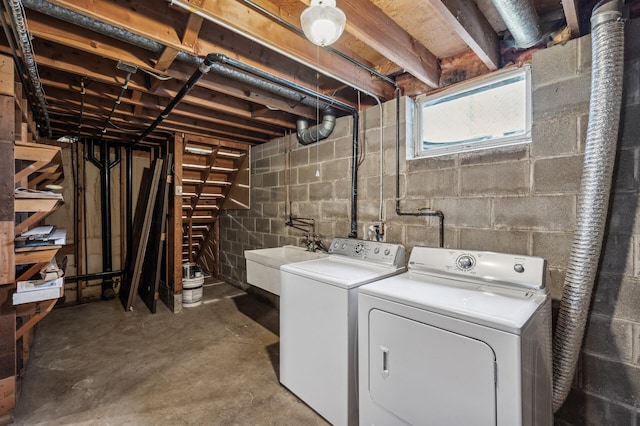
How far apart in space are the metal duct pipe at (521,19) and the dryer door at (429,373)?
157 centimetres

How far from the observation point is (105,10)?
1.44 metres

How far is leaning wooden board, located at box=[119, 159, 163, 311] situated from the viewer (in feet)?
11.9

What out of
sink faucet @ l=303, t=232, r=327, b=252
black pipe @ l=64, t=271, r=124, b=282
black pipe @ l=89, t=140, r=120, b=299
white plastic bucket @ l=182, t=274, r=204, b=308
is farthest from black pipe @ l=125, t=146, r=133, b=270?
sink faucet @ l=303, t=232, r=327, b=252

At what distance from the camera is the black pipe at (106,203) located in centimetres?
397

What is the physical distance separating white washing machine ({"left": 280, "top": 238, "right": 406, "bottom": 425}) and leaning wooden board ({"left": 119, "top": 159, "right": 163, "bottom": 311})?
2508 millimetres

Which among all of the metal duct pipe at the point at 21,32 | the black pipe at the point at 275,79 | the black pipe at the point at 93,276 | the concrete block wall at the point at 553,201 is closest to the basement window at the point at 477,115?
the concrete block wall at the point at 553,201

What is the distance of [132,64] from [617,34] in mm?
2640

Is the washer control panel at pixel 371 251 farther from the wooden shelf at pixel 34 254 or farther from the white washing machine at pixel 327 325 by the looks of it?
the wooden shelf at pixel 34 254

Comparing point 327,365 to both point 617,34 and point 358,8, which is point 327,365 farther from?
point 617,34

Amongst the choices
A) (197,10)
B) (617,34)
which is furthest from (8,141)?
(617,34)

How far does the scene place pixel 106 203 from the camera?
13.2 feet

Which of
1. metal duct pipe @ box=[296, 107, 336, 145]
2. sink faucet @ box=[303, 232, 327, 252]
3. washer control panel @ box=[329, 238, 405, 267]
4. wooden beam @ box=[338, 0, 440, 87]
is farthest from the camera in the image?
sink faucet @ box=[303, 232, 327, 252]

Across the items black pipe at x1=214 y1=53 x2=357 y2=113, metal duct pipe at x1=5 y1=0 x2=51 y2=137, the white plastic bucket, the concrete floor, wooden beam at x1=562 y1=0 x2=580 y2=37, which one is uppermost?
wooden beam at x1=562 y1=0 x2=580 y2=37

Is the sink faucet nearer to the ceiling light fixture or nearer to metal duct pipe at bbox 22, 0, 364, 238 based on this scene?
metal duct pipe at bbox 22, 0, 364, 238
